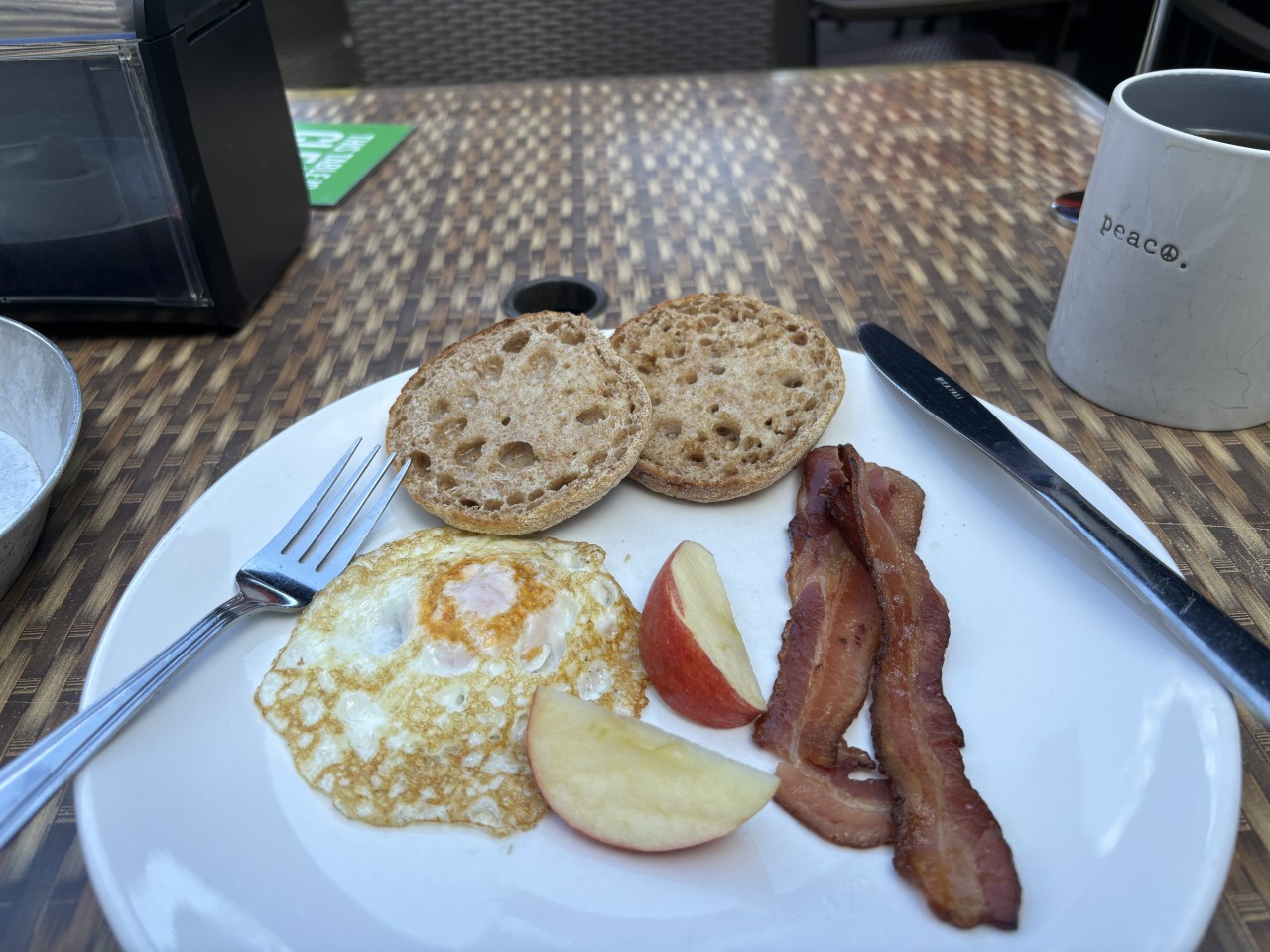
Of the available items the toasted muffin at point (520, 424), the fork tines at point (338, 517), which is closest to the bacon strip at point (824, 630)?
the toasted muffin at point (520, 424)

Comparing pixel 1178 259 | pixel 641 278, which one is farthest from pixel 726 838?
pixel 641 278

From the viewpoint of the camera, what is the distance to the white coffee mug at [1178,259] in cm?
115

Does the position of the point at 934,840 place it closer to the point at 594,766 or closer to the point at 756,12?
the point at 594,766

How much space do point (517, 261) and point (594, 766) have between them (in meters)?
1.39

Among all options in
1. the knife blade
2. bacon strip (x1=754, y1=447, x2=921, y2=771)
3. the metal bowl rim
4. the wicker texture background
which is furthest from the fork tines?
the wicker texture background

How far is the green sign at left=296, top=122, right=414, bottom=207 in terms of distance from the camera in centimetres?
226

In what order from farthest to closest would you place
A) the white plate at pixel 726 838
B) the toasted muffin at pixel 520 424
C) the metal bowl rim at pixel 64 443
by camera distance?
the toasted muffin at pixel 520 424, the metal bowl rim at pixel 64 443, the white plate at pixel 726 838

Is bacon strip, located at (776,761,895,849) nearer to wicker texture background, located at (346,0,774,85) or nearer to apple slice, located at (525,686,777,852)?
apple slice, located at (525,686,777,852)

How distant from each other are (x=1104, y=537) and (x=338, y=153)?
220 centimetres

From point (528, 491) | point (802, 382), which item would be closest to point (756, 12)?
point (802, 382)

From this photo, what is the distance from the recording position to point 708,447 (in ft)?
4.15

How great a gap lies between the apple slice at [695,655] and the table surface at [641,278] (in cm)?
48

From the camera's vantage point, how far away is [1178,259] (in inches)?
47.8

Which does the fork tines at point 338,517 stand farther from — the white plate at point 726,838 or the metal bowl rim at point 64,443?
the metal bowl rim at point 64,443
